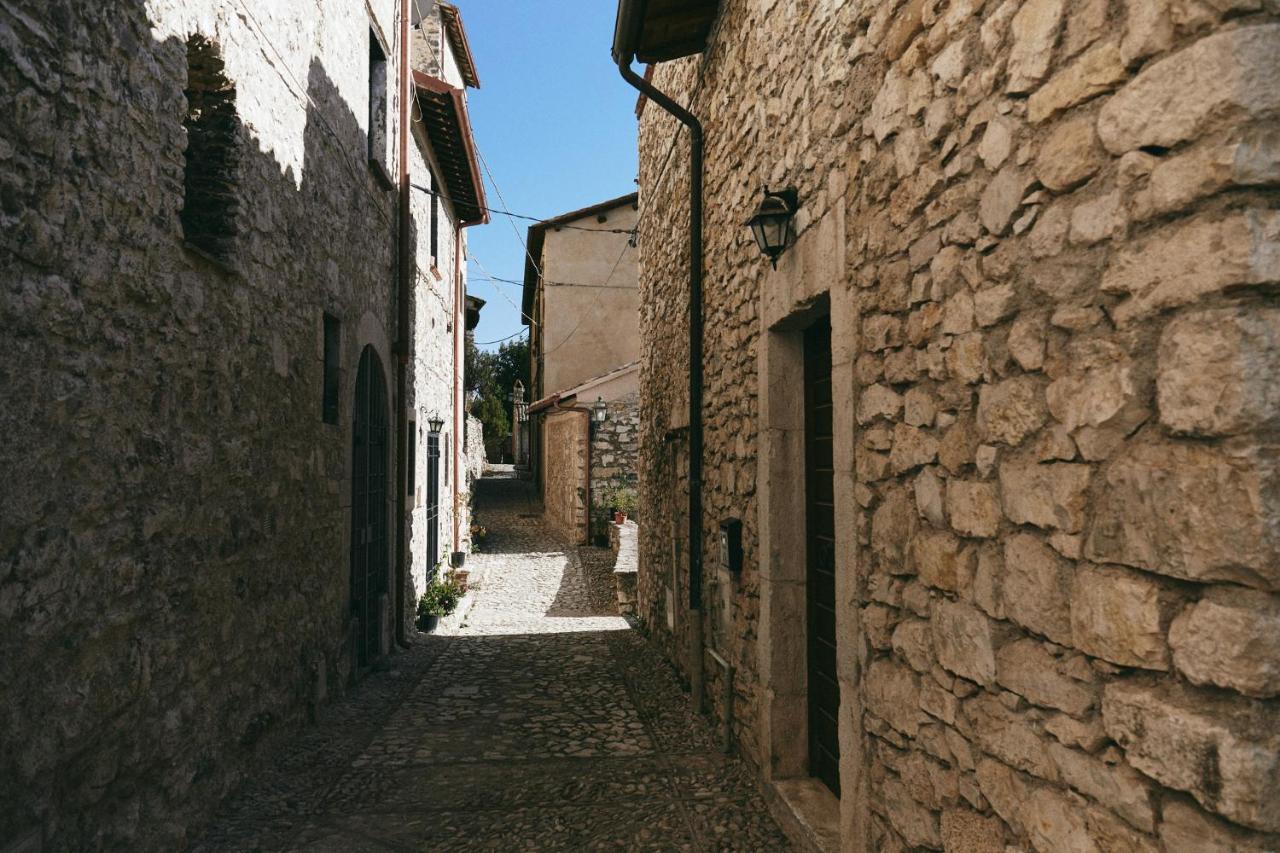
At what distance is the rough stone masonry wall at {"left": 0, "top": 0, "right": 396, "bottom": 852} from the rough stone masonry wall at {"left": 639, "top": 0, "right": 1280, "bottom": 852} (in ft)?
8.29

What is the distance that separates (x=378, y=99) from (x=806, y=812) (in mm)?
6446

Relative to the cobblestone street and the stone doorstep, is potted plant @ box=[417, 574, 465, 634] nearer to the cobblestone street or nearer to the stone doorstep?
the cobblestone street

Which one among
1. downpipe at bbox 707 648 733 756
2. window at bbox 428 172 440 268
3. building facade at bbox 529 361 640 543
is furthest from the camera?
building facade at bbox 529 361 640 543

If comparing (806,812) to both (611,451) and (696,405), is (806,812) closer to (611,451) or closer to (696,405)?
(696,405)

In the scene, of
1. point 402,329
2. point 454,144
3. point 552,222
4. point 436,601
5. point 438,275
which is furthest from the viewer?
point 552,222

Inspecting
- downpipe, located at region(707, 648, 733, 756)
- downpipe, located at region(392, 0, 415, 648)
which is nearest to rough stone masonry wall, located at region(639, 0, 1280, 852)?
downpipe, located at region(707, 648, 733, 756)

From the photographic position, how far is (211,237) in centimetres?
382

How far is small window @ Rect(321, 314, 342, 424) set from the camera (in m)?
5.54

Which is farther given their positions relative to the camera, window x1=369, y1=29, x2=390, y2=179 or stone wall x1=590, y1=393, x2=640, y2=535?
stone wall x1=590, y1=393, x2=640, y2=535

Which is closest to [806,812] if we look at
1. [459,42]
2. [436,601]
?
[436,601]

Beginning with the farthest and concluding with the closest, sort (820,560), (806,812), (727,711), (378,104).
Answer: (378,104)
(727,711)
(820,560)
(806,812)

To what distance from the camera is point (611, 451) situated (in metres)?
15.0

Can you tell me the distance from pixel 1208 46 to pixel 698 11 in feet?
13.4

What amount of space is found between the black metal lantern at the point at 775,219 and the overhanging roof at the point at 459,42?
10.1 meters
